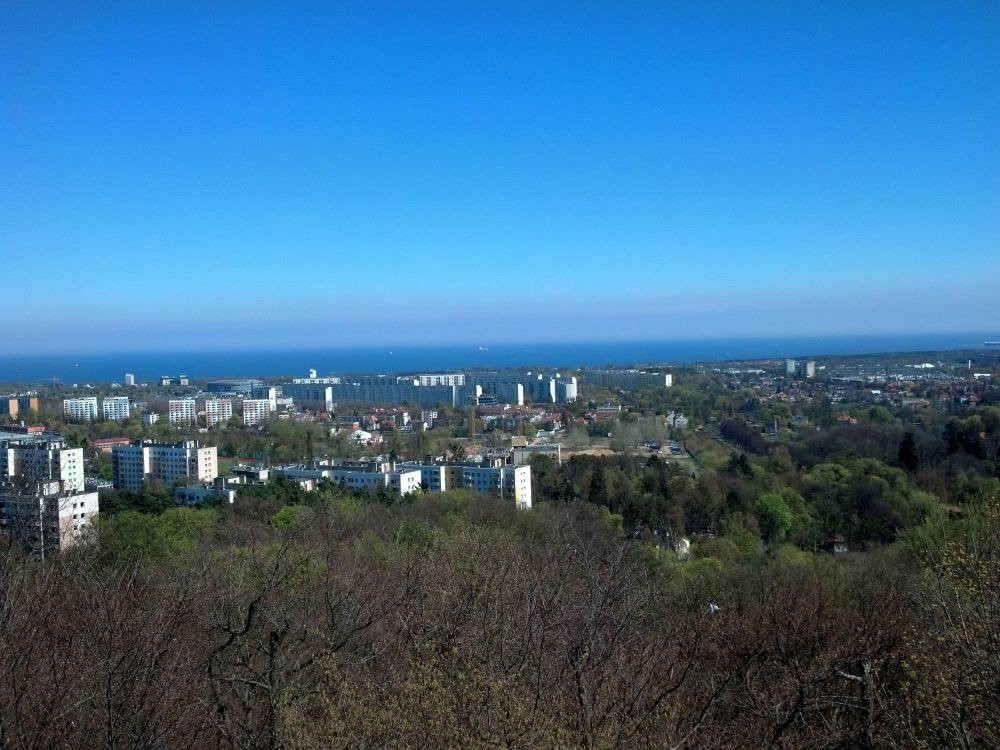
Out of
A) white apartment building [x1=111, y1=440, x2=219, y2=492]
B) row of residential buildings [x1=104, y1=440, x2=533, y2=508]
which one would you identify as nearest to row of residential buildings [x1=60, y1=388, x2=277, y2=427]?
white apartment building [x1=111, y1=440, x2=219, y2=492]

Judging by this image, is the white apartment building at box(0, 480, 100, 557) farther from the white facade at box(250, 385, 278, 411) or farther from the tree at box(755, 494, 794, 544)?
the white facade at box(250, 385, 278, 411)

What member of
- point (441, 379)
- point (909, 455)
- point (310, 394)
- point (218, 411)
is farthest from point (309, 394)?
point (909, 455)

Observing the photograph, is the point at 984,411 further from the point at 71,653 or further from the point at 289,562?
the point at 71,653

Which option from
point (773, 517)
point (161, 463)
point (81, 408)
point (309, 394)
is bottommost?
point (773, 517)

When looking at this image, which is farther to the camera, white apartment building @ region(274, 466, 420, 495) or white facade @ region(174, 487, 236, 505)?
white apartment building @ region(274, 466, 420, 495)

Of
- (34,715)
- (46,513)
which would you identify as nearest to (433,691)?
(34,715)

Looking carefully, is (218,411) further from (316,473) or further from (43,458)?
(316,473)

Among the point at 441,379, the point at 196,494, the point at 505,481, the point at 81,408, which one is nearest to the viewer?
the point at 196,494
